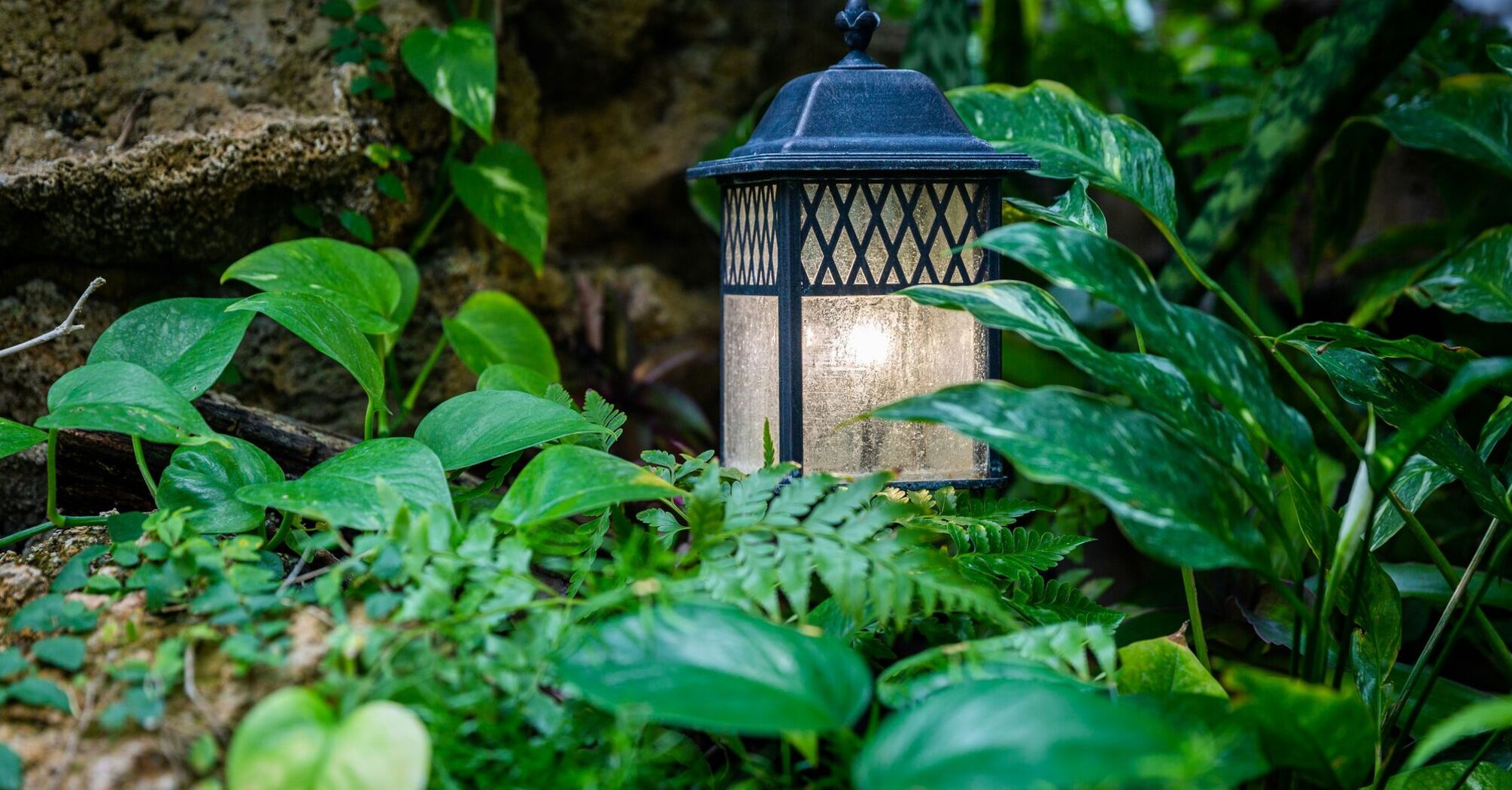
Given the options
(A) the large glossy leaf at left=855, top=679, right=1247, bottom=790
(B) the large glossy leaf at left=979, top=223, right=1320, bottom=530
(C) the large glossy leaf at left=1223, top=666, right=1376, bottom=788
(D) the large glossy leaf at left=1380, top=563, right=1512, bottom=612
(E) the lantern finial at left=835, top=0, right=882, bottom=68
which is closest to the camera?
(A) the large glossy leaf at left=855, top=679, right=1247, bottom=790

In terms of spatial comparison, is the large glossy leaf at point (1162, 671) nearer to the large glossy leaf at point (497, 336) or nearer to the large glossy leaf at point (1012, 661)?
the large glossy leaf at point (1012, 661)

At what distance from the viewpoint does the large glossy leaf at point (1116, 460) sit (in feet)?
2.19

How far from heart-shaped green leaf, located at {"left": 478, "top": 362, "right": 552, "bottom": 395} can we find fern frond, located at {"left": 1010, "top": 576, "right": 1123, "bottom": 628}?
2.05 feet

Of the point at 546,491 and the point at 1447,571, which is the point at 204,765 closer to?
the point at 546,491

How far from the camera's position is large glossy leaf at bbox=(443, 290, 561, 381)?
1.51 metres

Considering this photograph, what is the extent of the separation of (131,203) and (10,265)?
0.22 m

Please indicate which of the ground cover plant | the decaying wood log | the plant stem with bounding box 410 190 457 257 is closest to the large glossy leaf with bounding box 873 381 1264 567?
the ground cover plant

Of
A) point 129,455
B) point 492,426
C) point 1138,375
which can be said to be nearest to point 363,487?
point 492,426

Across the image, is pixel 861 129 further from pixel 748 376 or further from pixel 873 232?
pixel 748 376

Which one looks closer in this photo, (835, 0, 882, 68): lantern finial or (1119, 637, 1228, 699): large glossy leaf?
(1119, 637, 1228, 699): large glossy leaf

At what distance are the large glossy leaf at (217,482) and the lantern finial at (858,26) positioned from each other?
2.46ft

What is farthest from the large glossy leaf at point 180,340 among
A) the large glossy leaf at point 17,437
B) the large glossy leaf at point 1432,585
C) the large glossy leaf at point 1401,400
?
the large glossy leaf at point 1432,585

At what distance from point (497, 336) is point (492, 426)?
582 millimetres

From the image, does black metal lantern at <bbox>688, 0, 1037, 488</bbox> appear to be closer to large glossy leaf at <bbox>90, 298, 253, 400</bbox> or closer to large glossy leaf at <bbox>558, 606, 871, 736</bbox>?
large glossy leaf at <bbox>558, 606, 871, 736</bbox>
